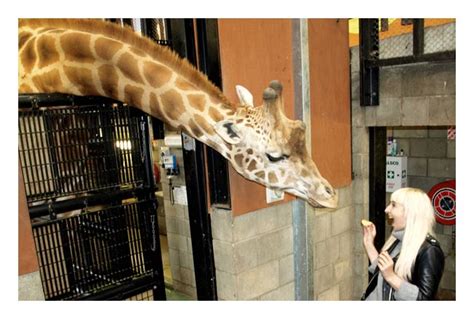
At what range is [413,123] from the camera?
2.74 metres

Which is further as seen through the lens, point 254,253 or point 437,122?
point 437,122

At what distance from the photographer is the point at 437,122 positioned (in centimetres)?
262

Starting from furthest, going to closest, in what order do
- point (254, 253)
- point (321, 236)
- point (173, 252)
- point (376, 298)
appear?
1. point (173, 252)
2. point (321, 236)
3. point (254, 253)
4. point (376, 298)

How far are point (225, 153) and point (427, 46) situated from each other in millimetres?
1588

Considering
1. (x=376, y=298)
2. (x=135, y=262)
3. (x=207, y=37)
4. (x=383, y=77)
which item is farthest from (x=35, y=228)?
(x=383, y=77)

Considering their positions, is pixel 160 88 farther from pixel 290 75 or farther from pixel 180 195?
pixel 180 195

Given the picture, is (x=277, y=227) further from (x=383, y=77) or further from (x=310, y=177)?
(x=383, y=77)

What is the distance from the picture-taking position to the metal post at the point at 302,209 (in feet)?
7.79

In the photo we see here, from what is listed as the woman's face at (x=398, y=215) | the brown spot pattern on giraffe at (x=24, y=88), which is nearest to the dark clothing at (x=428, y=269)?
the woman's face at (x=398, y=215)

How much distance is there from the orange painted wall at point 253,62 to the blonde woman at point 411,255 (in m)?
0.80

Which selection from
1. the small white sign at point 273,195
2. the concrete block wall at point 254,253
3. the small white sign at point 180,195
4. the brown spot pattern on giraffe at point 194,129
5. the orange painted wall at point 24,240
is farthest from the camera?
the small white sign at point 180,195

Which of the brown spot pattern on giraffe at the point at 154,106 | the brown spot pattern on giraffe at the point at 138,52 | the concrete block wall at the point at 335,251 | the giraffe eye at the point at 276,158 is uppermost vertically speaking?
the brown spot pattern on giraffe at the point at 138,52

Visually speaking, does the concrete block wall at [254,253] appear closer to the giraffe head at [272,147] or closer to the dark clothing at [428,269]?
the giraffe head at [272,147]

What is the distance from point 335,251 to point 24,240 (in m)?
2.22
